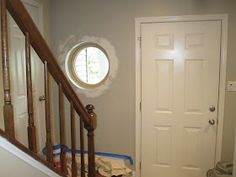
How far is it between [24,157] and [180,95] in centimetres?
214

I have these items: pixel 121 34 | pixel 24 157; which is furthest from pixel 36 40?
pixel 121 34

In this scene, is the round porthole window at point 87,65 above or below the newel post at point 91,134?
above

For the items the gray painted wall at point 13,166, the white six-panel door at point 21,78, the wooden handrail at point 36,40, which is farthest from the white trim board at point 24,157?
the white six-panel door at point 21,78

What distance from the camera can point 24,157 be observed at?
→ 90 cm

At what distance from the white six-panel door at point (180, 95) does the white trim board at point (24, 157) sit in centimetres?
187

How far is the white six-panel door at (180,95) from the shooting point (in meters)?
2.62

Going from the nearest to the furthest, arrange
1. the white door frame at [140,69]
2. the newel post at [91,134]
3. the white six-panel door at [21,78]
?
the newel post at [91,134]
the white six-panel door at [21,78]
the white door frame at [140,69]

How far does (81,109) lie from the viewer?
60.1 inches

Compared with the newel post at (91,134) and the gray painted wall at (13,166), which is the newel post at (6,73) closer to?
the gray painted wall at (13,166)

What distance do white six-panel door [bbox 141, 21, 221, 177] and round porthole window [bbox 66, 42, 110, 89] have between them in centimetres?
56

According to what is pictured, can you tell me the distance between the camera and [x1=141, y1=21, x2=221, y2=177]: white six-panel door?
103 inches

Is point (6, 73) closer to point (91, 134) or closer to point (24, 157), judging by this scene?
point (24, 157)

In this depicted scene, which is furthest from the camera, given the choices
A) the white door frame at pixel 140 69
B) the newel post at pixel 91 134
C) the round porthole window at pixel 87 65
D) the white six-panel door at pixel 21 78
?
the round porthole window at pixel 87 65

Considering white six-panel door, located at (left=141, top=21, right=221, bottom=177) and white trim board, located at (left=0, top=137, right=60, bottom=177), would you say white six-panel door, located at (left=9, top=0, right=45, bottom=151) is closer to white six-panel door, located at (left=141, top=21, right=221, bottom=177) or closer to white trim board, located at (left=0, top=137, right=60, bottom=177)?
white six-panel door, located at (left=141, top=21, right=221, bottom=177)
